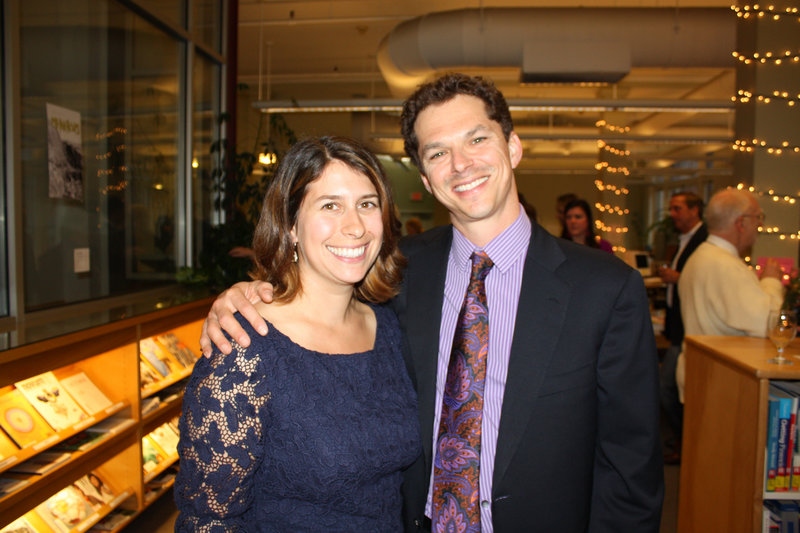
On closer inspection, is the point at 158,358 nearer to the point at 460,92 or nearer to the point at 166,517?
the point at 166,517

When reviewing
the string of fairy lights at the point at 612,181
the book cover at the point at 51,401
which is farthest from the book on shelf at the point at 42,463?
the string of fairy lights at the point at 612,181

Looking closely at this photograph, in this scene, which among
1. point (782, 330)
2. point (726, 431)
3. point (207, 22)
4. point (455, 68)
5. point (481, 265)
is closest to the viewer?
point (481, 265)

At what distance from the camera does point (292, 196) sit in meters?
1.52

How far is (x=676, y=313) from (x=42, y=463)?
4.08 m

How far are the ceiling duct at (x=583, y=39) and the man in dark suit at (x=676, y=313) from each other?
1589mm

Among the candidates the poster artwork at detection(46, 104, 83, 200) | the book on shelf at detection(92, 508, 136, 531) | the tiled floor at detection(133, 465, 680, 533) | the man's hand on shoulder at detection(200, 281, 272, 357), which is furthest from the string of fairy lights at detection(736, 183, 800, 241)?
the poster artwork at detection(46, 104, 83, 200)

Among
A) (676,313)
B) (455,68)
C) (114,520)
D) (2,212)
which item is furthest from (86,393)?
(455,68)

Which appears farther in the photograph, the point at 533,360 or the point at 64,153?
the point at 64,153

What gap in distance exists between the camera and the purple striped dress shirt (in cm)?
138

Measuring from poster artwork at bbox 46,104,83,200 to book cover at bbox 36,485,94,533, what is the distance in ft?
5.53

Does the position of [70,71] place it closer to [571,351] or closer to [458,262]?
[458,262]

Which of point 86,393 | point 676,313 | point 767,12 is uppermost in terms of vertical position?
point 767,12

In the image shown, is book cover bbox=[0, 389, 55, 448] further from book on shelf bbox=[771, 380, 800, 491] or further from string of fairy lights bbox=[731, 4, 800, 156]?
string of fairy lights bbox=[731, 4, 800, 156]

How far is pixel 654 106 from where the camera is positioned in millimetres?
5711
